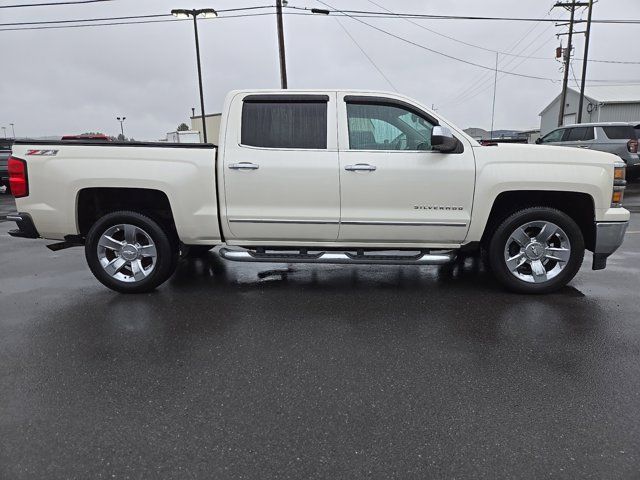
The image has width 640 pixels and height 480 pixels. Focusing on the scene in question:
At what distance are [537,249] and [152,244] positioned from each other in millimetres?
3781

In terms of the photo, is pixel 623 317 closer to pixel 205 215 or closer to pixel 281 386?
pixel 281 386

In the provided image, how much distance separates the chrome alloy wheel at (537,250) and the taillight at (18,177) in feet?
15.3

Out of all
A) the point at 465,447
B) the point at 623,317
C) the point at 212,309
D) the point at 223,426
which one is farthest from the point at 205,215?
the point at 623,317

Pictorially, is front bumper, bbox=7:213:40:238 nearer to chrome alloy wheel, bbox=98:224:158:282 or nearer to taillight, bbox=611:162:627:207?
chrome alloy wheel, bbox=98:224:158:282

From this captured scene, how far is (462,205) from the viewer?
4453mm

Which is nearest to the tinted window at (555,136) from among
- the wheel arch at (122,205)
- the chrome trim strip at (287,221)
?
the chrome trim strip at (287,221)

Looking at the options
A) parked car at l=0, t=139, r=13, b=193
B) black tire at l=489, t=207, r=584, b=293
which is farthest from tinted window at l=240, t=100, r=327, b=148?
parked car at l=0, t=139, r=13, b=193

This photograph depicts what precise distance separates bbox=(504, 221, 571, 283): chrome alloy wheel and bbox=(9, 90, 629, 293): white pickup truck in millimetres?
13

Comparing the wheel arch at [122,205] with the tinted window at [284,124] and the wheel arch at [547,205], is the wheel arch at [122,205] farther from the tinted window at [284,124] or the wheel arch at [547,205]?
the wheel arch at [547,205]

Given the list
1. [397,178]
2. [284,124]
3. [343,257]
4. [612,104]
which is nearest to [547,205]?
[397,178]

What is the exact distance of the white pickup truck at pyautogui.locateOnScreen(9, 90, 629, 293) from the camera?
441 centimetres

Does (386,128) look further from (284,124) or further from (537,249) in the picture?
(537,249)

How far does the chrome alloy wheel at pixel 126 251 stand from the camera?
4.71 metres

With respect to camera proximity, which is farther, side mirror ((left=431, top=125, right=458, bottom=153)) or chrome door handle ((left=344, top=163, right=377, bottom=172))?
chrome door handle ((left=344, top=163, right=377, bottom=172))
